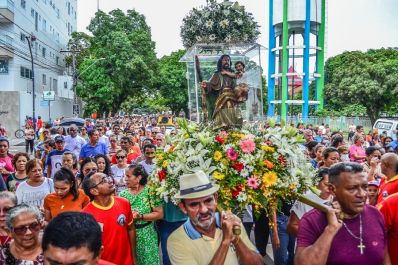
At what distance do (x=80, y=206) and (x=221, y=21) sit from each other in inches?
375

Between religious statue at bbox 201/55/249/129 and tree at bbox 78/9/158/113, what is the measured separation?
35.5 meters

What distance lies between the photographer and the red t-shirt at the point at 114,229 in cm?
461

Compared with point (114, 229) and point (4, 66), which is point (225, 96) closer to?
point (114, 229)

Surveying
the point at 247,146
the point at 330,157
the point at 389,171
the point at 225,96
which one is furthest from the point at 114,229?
the point at 330,157

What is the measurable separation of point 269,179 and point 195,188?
4.97 ft

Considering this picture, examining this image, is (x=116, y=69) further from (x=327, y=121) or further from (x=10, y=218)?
(x=10, y=218)

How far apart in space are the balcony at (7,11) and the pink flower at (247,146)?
33665mm

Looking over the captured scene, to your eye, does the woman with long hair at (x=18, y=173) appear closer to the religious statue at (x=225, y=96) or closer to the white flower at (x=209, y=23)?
the religious statue at (x=225, y=96)

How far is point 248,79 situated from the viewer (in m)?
15.1

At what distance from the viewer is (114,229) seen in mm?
4668

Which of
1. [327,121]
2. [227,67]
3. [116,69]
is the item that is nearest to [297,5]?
[327,121]

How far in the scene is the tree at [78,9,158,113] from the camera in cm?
4331

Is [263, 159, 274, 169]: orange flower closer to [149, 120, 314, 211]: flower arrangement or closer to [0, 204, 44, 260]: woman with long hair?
[149, 120, 314, 211]: flower arrangement

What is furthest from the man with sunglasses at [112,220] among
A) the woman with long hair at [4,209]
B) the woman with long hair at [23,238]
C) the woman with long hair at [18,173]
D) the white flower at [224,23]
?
the white flower at [224,23]
